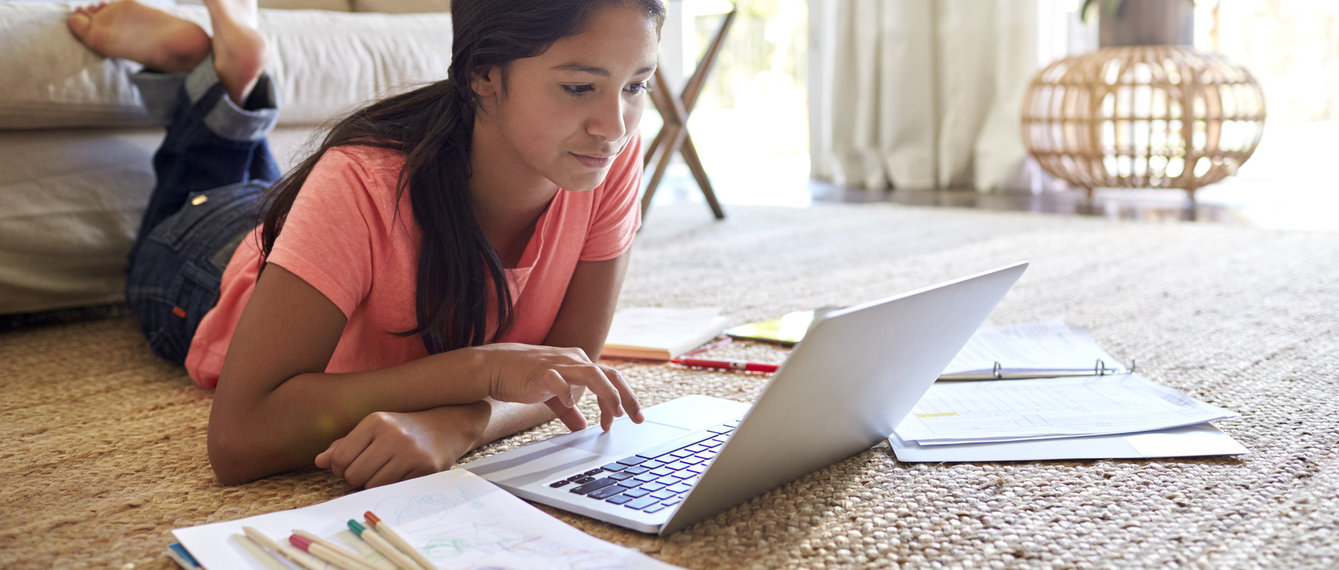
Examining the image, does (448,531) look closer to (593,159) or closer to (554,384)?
(554,384)

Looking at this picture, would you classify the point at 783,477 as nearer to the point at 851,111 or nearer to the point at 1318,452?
the point at 1318,452

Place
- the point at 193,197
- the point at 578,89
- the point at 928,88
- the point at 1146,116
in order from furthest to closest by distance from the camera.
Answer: the point at 928,88
the point at 1146,116
the point at 193,197
the point at 578,89

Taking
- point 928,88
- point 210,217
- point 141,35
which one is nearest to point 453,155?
point 210,217

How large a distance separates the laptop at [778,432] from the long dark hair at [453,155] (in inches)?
5.2

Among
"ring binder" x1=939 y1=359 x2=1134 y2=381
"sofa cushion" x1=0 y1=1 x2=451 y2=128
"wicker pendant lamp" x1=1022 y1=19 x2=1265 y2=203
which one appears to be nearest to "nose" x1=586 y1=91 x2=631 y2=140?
"ring binder" x1=939 y1=359 x2=1134 y2=381

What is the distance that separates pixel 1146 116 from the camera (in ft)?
9.12

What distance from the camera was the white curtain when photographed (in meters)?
3.17

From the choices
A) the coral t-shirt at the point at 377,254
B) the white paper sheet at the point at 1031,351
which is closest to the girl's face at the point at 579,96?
the coral t-shirt at the point at 377,254

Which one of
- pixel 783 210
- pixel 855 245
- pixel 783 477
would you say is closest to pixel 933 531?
pixel 783 477

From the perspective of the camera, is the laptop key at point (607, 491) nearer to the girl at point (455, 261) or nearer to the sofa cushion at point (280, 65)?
the girl at point (455, 261)

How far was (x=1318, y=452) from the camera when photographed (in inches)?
34.1

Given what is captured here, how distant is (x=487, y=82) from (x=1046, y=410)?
568mm

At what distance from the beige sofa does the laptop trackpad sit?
0.65 m

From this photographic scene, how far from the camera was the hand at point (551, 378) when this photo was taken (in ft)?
2.62
